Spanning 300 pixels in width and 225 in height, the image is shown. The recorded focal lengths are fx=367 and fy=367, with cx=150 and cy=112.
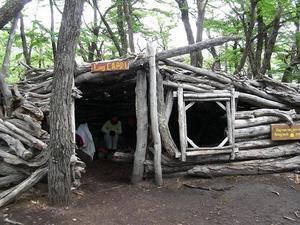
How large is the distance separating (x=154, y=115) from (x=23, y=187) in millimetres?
2908

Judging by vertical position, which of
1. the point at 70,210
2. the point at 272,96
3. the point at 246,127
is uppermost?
the point at 272,96

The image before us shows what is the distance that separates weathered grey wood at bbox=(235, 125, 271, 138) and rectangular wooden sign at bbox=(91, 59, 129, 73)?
3.05m

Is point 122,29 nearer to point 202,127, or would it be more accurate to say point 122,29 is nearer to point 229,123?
point 202,127

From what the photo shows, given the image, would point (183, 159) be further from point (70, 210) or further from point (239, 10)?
point (239, 10)

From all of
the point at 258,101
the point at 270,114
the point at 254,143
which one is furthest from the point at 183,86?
the point at 270,114

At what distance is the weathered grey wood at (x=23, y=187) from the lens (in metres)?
5.98

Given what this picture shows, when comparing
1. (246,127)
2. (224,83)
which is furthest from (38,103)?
(246,127)

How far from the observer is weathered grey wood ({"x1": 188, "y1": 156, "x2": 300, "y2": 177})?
26.2 feet

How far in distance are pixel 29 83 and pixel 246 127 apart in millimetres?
5199

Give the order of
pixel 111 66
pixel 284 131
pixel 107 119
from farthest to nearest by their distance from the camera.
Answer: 1. pixel 107 119
2. pixel 284 131
3. pixel 111 66

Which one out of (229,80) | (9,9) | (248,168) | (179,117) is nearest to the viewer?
(9,9)

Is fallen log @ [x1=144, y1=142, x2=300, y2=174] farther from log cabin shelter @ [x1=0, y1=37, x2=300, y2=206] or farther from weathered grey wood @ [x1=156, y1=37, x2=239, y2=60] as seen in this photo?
weathered grey wood @ [x1=156, y1=37, x2=239, y2=60]

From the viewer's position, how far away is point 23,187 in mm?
6090

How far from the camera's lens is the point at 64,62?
5.82 meters
